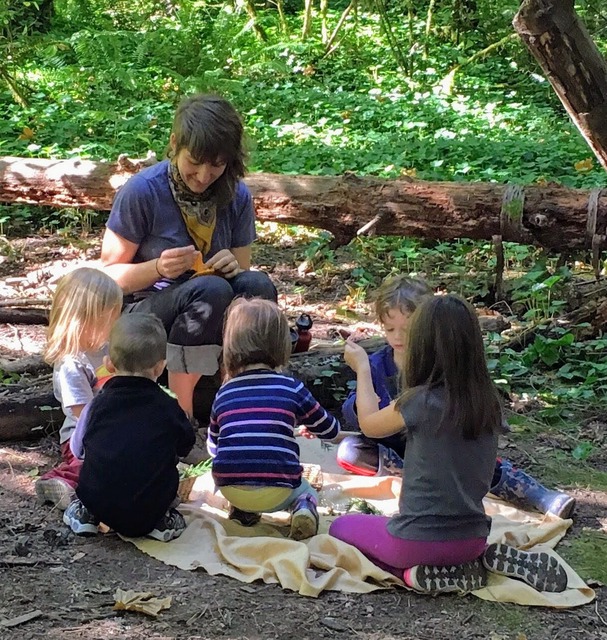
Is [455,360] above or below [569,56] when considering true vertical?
below

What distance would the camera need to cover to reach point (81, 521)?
9.50 ft

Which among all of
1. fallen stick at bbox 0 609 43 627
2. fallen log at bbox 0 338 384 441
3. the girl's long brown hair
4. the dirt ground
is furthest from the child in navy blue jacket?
fallen stick at bbox 0 609 43 627

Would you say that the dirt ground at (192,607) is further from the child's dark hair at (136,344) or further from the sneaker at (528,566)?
the child's dark hair at (136,344)

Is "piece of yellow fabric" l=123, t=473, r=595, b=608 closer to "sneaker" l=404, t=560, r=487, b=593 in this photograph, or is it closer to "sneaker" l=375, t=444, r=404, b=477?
"sneaker" l=404, t=560, r=487, b=593

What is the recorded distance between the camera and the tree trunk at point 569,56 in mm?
3414

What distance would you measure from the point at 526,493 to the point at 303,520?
91cm

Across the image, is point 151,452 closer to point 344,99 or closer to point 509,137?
point 509,137

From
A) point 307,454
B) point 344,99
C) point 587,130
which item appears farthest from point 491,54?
point 307,454

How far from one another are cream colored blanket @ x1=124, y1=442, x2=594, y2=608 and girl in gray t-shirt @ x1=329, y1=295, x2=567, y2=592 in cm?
7

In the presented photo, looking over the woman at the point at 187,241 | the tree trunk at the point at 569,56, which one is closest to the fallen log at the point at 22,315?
the woman at the point at 187,241

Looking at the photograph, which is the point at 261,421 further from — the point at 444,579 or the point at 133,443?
the point at 444,579

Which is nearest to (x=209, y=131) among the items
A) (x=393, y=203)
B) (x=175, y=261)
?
(x=175, y=261)

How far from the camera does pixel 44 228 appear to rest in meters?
6.79

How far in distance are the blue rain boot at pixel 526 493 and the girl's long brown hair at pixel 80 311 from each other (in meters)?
1.61
